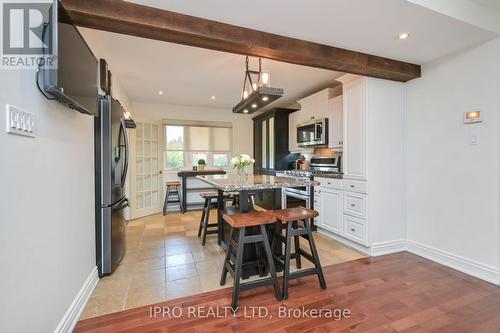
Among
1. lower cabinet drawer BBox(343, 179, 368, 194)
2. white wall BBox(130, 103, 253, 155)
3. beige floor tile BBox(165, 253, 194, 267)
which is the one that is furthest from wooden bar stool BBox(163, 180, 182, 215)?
lower cabinet drawer BBox(343, 179, 368, 194)

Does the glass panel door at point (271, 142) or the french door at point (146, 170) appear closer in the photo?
the french door at point (146, 170)

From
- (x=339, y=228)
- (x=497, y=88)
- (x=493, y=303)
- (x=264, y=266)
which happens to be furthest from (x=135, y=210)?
(x=497, y=88)

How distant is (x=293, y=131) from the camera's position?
4.95m

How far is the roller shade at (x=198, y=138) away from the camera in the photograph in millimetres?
5547

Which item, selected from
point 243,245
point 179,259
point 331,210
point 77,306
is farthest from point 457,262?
point 77,306

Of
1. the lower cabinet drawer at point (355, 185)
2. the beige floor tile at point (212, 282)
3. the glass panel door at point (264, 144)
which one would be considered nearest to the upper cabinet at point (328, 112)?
the lower cabinet drawer at point (355, 185)

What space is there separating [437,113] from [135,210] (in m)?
5.04

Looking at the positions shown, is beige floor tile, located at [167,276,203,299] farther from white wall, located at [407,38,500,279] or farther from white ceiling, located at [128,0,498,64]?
white wall, located at [407,38,500,279]

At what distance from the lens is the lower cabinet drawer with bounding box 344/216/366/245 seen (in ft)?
9.43

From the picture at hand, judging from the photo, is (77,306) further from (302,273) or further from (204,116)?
(204,116)

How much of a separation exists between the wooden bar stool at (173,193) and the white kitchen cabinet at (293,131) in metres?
2.68

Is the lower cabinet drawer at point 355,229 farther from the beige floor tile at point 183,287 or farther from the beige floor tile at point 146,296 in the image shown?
the beige floor tile at point 146,296

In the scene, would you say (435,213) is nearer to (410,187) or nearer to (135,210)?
(410,187)

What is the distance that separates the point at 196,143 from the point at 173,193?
1361mm
